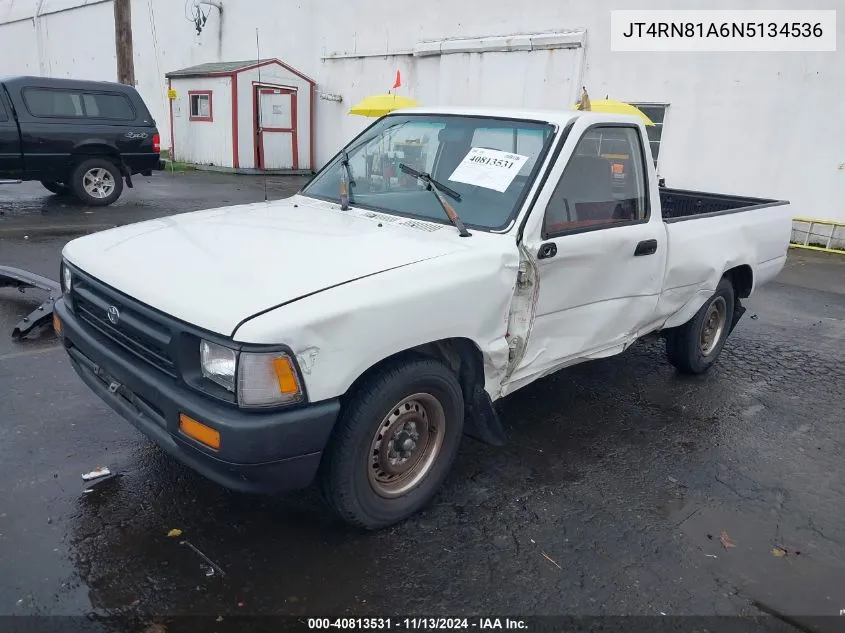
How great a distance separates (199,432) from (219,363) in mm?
269

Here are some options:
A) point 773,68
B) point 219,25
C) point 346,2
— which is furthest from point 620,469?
point 219,25

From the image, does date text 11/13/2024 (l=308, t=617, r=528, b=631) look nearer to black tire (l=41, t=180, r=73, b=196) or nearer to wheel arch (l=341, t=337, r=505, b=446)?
wheel arch (l=341, t=337, r=505, b=446)

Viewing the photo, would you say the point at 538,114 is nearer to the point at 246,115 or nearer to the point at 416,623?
the point at 416,623

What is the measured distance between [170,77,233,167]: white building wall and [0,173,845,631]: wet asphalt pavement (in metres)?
14.2

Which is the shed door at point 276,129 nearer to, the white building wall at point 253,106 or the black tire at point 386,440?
the white building wall at point 253,106

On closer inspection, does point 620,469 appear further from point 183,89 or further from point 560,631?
point 183,89

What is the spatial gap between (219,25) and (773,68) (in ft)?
55.1

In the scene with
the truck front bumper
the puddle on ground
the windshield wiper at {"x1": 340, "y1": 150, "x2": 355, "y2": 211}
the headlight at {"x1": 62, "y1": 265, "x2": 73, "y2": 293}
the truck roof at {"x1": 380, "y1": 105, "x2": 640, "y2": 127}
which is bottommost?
the puddle on ground

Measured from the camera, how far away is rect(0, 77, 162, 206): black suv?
1021 cm

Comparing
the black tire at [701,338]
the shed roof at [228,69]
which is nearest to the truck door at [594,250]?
the black tire at [701,338]

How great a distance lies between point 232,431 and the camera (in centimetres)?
236

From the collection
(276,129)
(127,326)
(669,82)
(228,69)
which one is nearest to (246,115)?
(276,129)

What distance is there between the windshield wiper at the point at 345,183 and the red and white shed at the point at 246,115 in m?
14.2

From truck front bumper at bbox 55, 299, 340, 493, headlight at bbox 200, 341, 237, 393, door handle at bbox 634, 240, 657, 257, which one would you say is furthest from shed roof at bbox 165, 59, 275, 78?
headlight at bbox 200, 341, 237, 393
